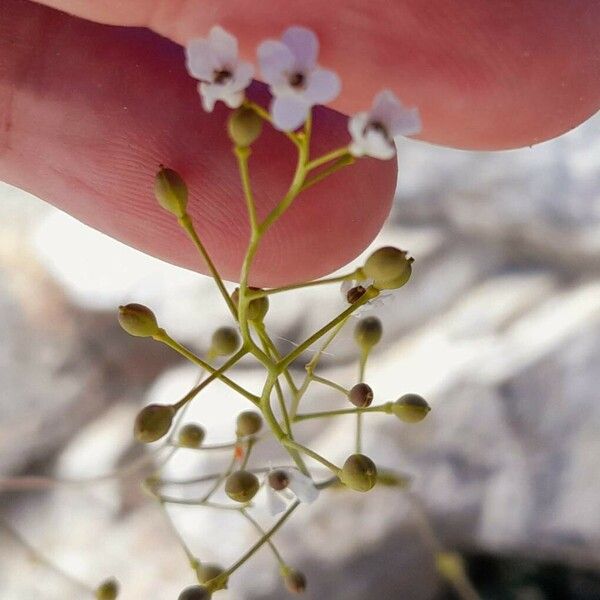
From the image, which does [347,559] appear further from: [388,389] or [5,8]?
[5,8]

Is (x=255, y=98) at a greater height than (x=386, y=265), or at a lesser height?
greater

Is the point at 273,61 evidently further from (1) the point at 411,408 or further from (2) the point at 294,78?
(1) the point at 411,408

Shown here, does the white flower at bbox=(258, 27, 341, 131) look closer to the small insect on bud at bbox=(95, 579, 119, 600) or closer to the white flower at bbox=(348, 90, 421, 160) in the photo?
the white flower at bbox=(348, 90, 421, 160)

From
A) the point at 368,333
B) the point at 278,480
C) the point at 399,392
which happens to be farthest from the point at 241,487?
the point at 399,392

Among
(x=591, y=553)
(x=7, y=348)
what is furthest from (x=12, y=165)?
(x=591, y=553)

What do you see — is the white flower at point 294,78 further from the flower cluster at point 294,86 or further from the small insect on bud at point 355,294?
the small insect on bud at point 355,294

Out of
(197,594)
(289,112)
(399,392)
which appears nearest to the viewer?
(289,112)
